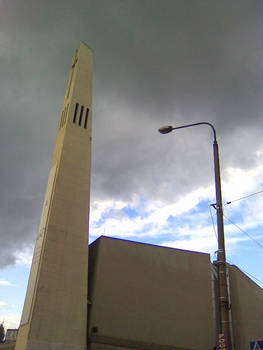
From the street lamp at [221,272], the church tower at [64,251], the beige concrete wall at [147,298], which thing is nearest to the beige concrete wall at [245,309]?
the beige concrete wall at [147,298]

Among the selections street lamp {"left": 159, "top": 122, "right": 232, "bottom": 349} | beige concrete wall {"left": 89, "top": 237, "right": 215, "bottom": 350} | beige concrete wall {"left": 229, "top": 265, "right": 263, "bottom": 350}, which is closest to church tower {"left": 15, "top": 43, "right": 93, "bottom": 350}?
beige concrete wall {"left": 89, "top": 237, "right": 215, "bottom": 350}

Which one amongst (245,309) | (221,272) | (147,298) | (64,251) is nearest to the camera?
(221,272)

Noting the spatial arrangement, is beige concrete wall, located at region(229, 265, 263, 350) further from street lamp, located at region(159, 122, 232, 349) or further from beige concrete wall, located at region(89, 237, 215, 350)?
street lamp, located at region(159, 122, 232, 349)

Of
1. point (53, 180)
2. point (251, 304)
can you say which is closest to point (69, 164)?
point (53, 180)

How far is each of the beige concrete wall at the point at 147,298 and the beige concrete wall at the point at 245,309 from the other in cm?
308

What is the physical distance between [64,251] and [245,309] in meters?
17.9

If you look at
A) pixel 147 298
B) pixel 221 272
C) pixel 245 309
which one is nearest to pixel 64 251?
pixel 147 298

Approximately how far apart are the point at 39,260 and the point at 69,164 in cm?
840

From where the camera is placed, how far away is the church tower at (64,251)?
22938mm

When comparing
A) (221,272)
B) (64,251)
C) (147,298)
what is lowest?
(221,272)

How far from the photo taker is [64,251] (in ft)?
83.8

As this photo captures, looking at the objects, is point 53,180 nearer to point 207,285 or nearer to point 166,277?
point 166,277

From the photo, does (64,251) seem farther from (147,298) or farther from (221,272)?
(221,272)

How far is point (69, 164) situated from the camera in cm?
2906
